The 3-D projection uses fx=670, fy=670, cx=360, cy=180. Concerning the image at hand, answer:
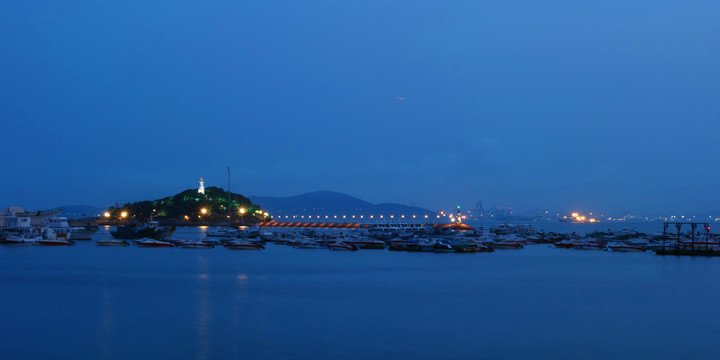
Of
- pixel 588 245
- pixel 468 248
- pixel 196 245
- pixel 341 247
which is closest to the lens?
pixel 468 248

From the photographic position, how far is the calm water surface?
20.4 metres

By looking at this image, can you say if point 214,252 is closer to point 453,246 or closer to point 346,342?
point 453,246

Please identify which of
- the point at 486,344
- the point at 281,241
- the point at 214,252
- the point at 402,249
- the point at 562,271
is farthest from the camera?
the point at 281,241

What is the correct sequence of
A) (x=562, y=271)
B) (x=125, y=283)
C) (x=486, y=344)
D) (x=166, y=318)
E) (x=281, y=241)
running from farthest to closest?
(x=281, y=241)
(x=562, y=271)
(x=125, y=283)
(x=166, y=318)
(x=486, y=344)

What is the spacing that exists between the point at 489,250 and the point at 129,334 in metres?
52.0

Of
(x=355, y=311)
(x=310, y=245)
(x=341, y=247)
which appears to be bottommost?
(x=355, y=311)

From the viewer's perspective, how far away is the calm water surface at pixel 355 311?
20422 mm

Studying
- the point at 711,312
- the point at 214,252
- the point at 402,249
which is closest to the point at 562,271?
the point at 711,312

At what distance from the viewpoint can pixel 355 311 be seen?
90.4ft

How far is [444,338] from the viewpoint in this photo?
21922mm

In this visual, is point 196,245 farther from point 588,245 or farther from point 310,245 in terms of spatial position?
point 588,245

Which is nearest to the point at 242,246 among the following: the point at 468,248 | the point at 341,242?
the point at 341,242

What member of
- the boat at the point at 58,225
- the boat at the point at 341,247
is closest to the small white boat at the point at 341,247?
the boat at the point at 341,247

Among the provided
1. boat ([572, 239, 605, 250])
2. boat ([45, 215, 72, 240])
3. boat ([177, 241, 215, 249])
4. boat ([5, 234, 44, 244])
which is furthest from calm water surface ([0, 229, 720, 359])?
boat ([45, 215, 72, 240])
